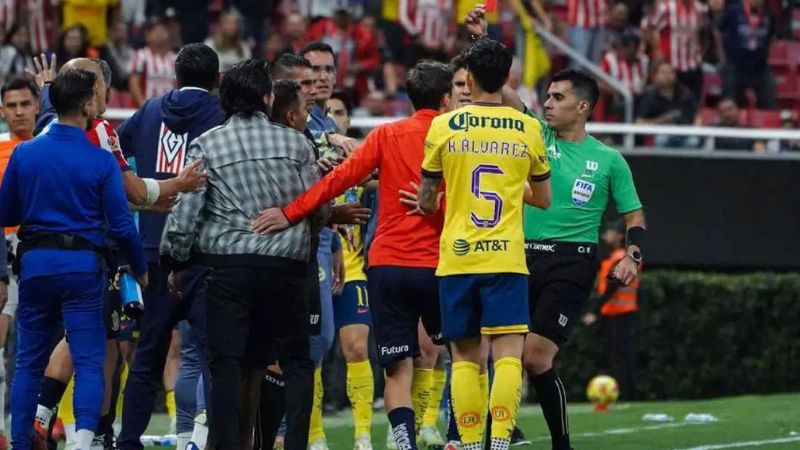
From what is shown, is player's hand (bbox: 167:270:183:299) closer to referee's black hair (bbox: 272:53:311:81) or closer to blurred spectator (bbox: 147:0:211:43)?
referee's black hair (bbox: 272:53:311:81)

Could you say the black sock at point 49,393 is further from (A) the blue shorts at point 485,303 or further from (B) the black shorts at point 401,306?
(A) the blue shorts at point 485,303

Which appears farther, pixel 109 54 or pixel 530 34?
pixel 530 34

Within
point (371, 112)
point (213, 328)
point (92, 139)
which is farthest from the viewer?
point (371, 112)

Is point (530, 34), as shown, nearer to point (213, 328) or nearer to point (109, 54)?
point (109, 54)

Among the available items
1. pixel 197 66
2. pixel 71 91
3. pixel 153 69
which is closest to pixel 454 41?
pixel 153 69

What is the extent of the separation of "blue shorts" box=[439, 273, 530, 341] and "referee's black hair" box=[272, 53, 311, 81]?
2.25 m

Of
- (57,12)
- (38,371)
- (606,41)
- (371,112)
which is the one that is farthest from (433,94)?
(606,41)

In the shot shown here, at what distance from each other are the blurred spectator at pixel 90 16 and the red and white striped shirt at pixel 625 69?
5.71m

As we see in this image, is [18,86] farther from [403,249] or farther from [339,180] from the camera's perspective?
[339,180]

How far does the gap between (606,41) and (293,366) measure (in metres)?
13.3

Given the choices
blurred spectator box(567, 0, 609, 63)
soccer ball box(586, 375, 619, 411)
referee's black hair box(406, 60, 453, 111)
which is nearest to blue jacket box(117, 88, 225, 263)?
referee's black hair box(406, 60, 453, 111)

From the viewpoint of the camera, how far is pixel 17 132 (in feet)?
40.8

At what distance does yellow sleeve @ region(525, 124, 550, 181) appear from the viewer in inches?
381

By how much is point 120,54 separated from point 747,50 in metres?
7.62
